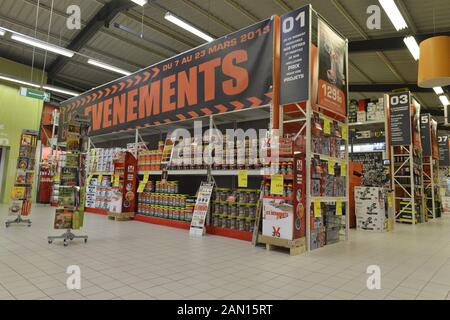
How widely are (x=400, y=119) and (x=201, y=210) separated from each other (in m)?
6.56

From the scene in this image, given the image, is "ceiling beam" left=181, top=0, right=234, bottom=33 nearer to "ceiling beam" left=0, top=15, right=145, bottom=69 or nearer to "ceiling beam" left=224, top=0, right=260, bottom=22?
"ceiling beam" left=224, top=0, right=260, bottom=22

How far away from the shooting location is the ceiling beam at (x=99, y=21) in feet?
28.1

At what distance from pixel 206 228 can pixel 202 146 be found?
5.64ft

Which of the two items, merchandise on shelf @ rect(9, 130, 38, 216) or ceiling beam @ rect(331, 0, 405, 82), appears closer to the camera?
merchandise on shelf @ rect(9, 130, 38, 216)

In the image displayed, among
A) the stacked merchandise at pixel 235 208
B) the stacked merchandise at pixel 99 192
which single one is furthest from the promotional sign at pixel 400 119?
the stacked merchandise at pixel 99 192

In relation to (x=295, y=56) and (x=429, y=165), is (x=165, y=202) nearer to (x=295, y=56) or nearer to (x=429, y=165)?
(x=295, y=56)

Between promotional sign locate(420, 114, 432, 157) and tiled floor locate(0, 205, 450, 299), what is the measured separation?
19.6 ft

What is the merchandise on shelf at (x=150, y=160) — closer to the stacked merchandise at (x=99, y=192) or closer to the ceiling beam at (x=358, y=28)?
the stacked merchandise at (x=99, y=192)

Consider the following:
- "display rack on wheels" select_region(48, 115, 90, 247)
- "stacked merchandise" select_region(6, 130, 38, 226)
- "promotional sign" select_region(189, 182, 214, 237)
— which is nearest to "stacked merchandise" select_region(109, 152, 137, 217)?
"stacked merchandise" select_region(6, 130, 38, 226)

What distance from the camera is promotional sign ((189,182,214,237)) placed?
582 cm

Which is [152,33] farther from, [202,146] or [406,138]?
[406,138]

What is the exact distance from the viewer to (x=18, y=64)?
13.2 metres

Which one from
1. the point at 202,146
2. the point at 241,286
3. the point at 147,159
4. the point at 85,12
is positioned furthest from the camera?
the point at 85,12
